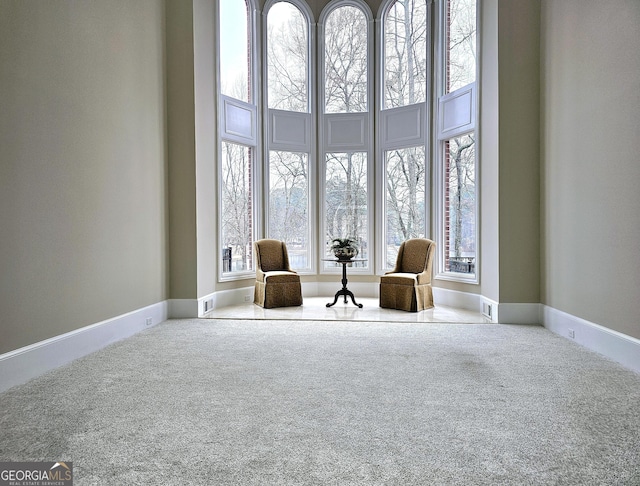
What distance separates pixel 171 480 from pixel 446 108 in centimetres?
633

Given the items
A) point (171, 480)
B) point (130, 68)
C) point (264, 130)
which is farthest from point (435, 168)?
point (171, 480)

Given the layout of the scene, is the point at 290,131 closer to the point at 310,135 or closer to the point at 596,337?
the point at 310,135

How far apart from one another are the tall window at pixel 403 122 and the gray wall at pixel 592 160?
2354mm

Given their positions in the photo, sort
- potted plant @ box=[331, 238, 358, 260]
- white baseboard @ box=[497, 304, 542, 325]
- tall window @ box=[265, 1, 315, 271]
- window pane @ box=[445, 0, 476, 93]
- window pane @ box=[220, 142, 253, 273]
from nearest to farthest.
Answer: white baseboard @ box=[497, 304, 542, 325] → window pane @ box=[445, 0, 476, 93] → potted plant @ box=[331, 238, 358, 260] → window pane @ box=[220, 142, 253, 273] → tall window @ box=[265, 1, 315, 271]

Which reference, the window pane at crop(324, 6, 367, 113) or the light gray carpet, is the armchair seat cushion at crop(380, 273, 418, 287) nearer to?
the light gray carpet

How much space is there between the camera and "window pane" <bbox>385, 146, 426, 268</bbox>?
7.43m

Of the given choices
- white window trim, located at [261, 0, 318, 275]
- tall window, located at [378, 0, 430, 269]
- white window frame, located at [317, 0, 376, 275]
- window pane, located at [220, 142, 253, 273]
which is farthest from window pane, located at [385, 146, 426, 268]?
window pane, located at [220, 142, 253, 273]

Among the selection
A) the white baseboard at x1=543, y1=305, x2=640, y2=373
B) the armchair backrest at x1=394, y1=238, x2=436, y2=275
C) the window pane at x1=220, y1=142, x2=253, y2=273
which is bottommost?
the white baseboard at x1=543, y1=305, x2=640, y2=373

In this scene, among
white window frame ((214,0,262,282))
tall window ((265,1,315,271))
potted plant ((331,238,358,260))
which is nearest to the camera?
white window frame ((214,0,262,282))

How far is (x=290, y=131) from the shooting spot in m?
7.80

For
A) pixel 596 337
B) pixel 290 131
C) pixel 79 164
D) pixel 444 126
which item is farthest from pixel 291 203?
pixel 596 337

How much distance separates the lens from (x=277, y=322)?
5609 millimetres

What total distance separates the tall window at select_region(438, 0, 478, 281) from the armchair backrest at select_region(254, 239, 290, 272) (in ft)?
7.85

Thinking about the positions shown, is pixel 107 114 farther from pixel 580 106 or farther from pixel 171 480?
pixel 580 106
